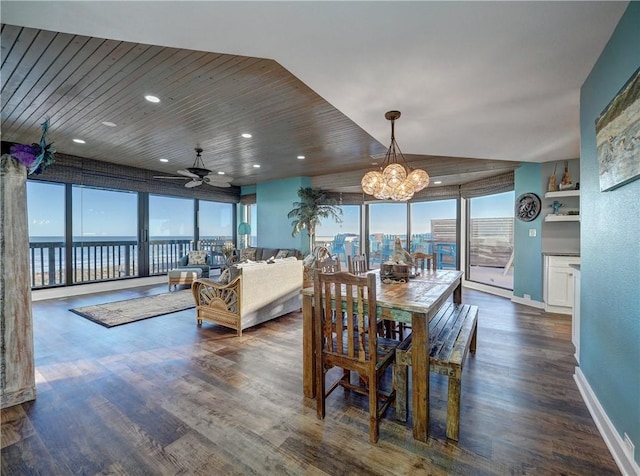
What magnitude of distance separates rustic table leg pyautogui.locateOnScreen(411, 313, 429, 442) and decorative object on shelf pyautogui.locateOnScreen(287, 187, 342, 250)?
17.9 ft

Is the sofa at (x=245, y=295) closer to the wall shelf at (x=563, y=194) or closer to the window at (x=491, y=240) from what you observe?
the wall shelf at (x=563, y=194)

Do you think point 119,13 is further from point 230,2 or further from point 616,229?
point 616,229

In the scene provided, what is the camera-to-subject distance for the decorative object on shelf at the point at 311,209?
7.07 meters

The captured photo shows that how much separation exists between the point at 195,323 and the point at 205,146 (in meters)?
3.03

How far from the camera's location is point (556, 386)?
2.33 metres

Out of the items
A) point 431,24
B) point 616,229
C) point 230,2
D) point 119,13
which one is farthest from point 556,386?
point 119,13

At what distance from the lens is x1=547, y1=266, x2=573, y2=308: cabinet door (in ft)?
13.9

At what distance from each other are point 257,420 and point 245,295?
1.80 metres

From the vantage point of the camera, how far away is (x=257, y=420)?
6.37 ft

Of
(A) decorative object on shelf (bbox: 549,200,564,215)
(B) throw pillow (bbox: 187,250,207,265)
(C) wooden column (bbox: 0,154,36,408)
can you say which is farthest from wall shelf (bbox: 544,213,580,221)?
(B) throw pillow (bbox: 187,250,207,265)

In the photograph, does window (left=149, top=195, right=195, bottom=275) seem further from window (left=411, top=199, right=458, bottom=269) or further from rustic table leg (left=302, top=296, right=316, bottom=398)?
rustic table leg (left=302, top=296, right=316, bottom=398)

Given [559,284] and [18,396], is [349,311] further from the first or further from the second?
[559,284]

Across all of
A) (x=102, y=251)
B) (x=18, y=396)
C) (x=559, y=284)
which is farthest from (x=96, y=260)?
(x=559, y=284)

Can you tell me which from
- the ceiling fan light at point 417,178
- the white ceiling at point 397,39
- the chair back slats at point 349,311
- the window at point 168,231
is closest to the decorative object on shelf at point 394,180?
the ceiling fan light at point 417,178
